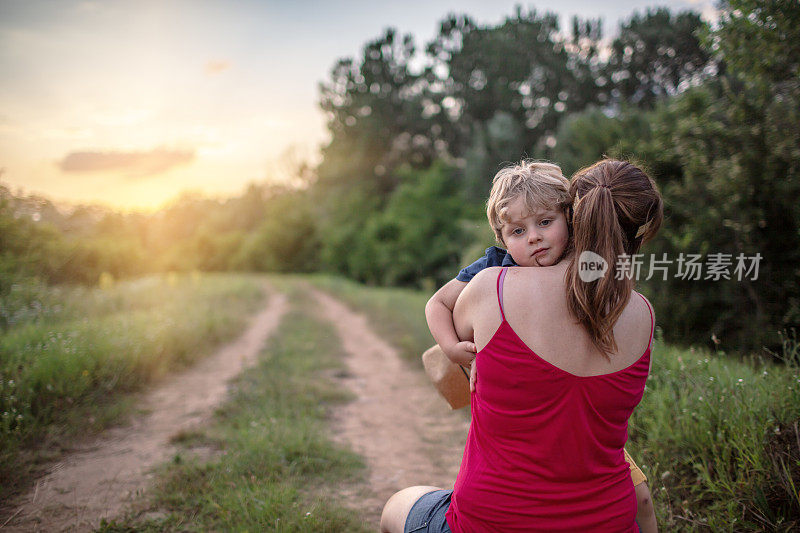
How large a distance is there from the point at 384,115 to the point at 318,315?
17.6 m

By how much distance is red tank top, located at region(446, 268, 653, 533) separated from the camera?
1.48 metres

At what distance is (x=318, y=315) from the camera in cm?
1298

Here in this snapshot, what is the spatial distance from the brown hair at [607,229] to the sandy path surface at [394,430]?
2516 mm

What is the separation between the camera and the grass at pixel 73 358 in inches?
157

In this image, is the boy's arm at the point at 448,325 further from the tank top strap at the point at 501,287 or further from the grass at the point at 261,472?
the grass at the point at 261,472

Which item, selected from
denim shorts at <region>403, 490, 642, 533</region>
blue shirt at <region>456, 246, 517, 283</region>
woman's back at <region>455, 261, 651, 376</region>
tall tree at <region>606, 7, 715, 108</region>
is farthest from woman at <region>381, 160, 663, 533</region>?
tall tree at <region>606, 7, 715, 108</region>

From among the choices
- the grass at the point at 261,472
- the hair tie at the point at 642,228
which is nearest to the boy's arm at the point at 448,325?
the hair tie at the point at 642,228

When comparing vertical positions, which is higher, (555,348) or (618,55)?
(618,55)

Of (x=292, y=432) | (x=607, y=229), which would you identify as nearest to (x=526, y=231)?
(x=607, y=229)

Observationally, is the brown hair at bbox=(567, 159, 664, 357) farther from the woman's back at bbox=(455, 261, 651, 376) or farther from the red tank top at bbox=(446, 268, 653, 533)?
the red tank top at bbox=(446, 268, 653, 533)

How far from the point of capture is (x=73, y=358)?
16.5ft

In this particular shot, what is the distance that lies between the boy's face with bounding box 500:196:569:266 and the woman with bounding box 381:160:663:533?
0.18m

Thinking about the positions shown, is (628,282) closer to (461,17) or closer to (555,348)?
(555,348)

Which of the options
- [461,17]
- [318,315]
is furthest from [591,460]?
[461,17]
